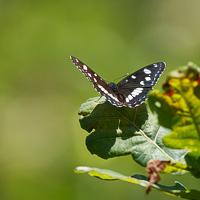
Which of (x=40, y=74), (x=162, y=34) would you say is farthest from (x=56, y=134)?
(x=162, y=34)

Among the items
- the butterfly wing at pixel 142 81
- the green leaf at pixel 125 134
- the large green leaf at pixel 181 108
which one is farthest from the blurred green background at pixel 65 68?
the large green leaf at pixel 181 108

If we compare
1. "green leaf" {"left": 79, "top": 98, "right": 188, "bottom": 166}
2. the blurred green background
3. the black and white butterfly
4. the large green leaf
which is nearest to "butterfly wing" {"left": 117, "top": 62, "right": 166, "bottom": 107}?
the black and white butterfly

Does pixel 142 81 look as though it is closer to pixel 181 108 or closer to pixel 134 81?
pixel 134 81

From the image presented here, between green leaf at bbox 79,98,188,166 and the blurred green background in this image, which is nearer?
green leaf at bbox 79,98,188,166

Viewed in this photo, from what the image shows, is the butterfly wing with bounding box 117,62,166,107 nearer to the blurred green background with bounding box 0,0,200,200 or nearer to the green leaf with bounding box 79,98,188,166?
the green leaf with bounding box 79,98,188,166

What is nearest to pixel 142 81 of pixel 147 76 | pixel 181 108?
pixel 147 76
